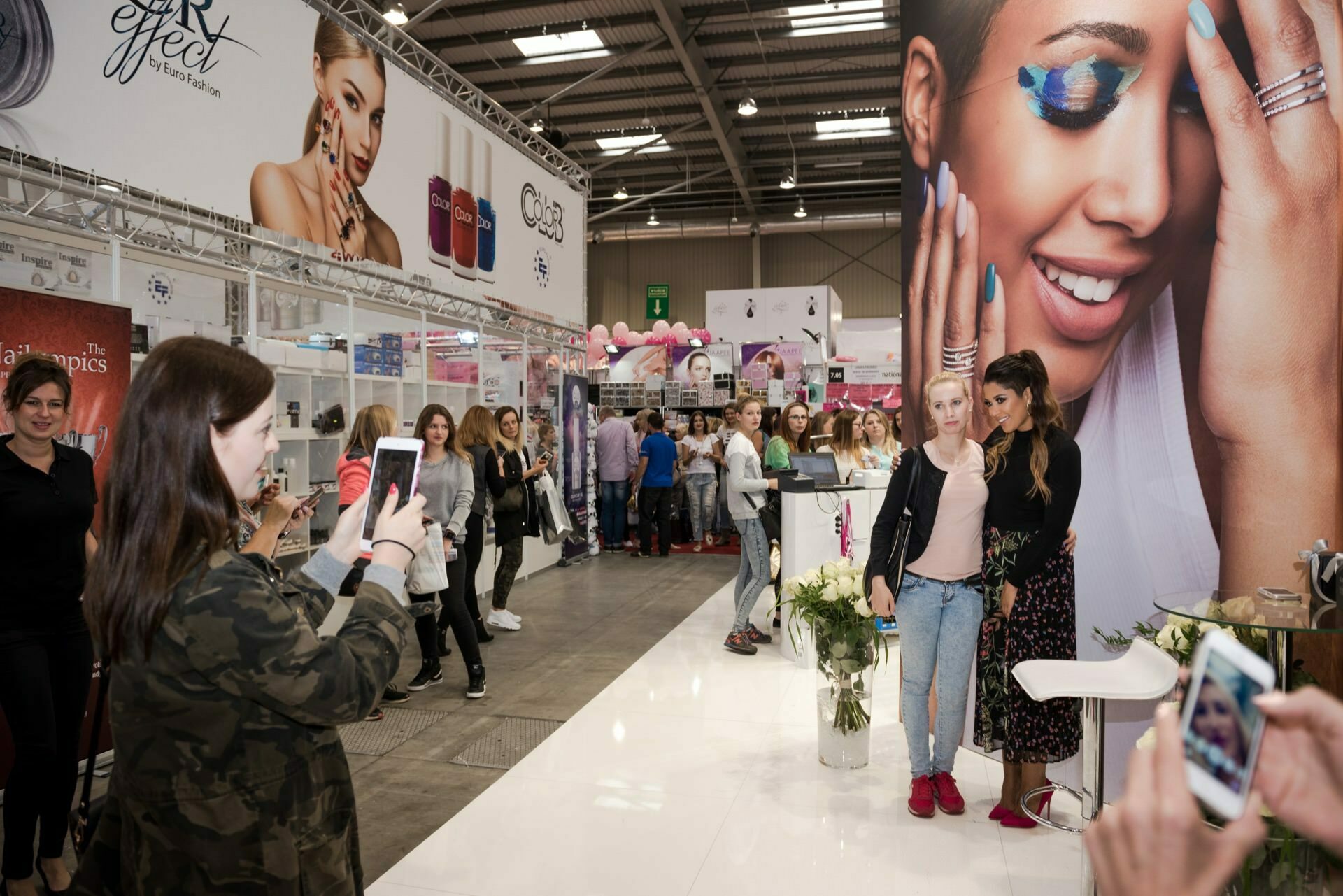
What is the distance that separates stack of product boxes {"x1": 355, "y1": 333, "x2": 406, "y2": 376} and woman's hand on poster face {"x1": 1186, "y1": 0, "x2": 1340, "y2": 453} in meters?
4.95

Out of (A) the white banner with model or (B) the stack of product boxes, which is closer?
(A) the white banner with model

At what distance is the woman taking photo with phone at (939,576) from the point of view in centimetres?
292

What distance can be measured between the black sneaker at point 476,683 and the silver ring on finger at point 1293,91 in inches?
153

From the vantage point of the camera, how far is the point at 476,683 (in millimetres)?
4387

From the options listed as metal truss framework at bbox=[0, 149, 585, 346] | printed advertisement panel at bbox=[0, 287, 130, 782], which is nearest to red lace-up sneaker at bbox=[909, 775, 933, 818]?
printed advertisement panel at bbox=[0, 287, 130, 782]

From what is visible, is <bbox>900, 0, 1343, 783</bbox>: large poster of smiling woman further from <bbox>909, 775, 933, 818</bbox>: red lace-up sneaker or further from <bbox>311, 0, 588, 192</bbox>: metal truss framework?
<bbox>311, 0, 588, 192</bbox>: metal truss framework

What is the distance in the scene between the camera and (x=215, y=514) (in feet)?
3.93

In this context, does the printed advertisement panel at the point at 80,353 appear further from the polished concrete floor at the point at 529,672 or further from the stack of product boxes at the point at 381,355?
the stack of product boxes at the point at 381,355

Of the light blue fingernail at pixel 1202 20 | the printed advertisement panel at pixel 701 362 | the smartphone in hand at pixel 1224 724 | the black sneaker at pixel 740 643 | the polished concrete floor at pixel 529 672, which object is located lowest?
the polished concrete floor at pixel 529 672

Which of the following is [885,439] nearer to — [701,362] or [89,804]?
[89,804]

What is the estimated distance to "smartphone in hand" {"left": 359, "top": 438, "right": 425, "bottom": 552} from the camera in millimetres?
1509

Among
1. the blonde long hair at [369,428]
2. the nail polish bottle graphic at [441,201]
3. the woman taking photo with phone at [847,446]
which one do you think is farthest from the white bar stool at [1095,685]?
the nail polish bottle graphic at [441,201]

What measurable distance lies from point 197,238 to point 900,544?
4.40 m

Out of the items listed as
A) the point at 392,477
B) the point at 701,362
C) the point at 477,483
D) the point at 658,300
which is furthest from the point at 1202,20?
the point at 658,300
